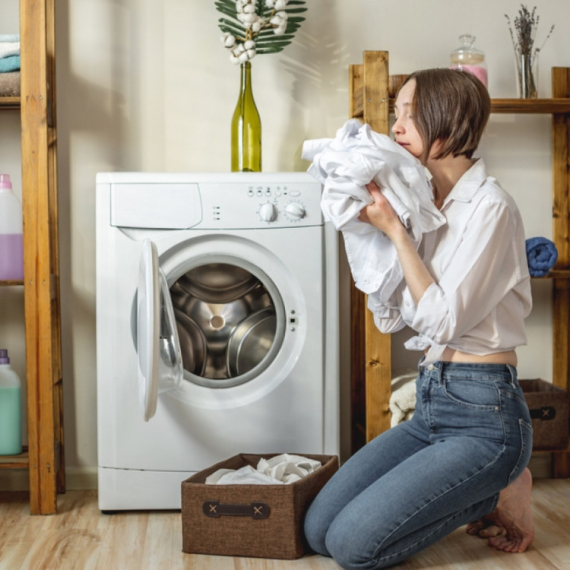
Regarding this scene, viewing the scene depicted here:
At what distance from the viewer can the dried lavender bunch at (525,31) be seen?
2404 mm

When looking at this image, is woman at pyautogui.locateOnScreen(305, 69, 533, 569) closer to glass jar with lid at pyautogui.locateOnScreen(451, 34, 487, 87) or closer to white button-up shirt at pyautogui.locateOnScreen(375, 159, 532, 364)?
white button-up shirt at pyautogui.locateOnScreen(375, 159, 532, 364)

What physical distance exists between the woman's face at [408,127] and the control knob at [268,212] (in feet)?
1.69

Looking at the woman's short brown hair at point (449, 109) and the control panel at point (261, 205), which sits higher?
the woman's short brown hair at point (449, 109)

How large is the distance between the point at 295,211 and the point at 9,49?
0.92 metres

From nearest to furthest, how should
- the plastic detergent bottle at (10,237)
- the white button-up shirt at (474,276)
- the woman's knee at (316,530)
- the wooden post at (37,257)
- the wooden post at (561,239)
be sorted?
the white button-up shirt at (474,276), the woman's knee at (316,530), the wooden post at (37,257), the plastic detergent bottle at (10,237), the wooden post at (561,239)

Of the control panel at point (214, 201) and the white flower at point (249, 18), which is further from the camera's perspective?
the white flower at point (249, 18)

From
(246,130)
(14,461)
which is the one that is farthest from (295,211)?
(14,461)

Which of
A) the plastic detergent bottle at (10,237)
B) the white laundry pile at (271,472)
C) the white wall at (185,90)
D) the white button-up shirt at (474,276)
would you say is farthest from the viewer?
the white wall at (185,90)

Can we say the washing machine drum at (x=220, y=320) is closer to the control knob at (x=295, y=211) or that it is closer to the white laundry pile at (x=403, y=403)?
the control knob at (x=295, y=211)

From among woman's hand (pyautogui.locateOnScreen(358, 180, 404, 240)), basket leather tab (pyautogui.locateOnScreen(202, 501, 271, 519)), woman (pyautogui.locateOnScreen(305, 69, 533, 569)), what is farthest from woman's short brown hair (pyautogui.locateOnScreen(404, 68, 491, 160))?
basket leather tab (pyautogui.locateOnScreen(202, 501, 271, 519))

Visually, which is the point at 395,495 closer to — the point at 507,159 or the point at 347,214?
the point at 347,214

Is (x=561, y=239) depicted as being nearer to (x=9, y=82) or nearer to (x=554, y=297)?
(x=554, y=297)

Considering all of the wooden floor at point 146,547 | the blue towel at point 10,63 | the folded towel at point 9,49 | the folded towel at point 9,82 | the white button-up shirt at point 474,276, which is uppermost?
the folded towel at point 9,49

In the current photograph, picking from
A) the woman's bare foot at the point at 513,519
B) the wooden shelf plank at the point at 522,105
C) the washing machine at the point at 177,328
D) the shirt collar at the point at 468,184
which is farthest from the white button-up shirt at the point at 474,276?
the wooden shelf plank at the point at 522,105
